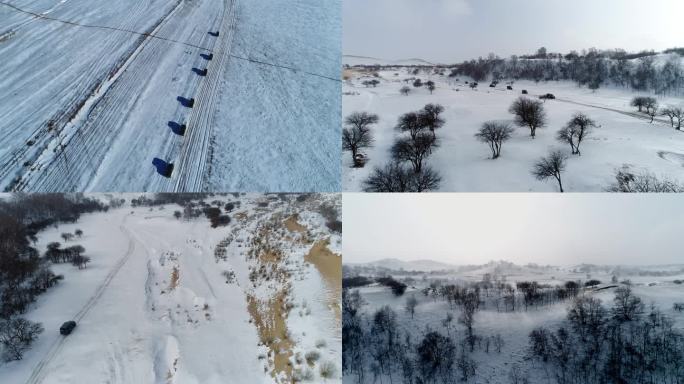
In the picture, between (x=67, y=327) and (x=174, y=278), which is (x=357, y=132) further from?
(x=67, y=327)

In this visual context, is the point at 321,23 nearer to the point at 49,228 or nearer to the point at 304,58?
the point at 304,58

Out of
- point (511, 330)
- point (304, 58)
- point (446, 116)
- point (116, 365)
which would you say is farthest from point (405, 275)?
point (116, 365)

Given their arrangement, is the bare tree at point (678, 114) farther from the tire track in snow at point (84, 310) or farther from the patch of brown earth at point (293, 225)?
the tire track in snow at point (84, 310)

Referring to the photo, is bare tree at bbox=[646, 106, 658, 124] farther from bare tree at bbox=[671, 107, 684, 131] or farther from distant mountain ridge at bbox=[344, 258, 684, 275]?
distant mountain ridge at bbox=[344, 258, 684, 275]

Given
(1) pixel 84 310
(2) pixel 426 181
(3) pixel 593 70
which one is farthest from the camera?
(3) pixel 593 70

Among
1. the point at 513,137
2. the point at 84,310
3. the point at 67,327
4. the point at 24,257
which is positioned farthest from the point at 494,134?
the point at 24,257

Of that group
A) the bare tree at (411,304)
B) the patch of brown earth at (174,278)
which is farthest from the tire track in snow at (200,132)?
the bare tree at (411,304)

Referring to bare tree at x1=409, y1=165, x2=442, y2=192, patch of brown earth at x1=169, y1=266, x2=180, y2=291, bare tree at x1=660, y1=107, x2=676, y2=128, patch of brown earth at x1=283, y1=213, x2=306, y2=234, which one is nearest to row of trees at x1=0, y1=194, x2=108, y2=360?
patch of brown earth at x1=169, y1=266, x2=180, y2=291
